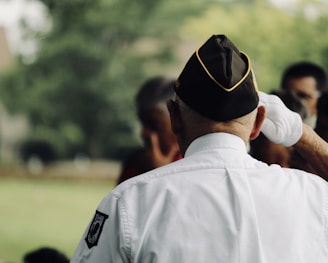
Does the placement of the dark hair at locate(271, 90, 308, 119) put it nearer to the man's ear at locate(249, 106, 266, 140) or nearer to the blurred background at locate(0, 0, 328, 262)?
the man's ear at locate(249, 106, 266, 140)

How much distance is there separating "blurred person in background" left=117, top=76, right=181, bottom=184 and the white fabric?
177 centimetres

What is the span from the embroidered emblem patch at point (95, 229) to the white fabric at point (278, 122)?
23.9 inches

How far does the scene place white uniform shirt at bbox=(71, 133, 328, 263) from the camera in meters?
1.91

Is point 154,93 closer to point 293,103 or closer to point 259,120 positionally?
point 293,103

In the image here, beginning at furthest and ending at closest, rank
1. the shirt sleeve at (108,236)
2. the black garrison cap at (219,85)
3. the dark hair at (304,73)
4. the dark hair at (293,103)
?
the dark hair at (304,73)
the dark hair at (293,103)
the black garrison cap at (219,85)
the shirt sleeve at (108,236)

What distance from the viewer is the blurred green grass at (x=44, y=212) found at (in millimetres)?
22594

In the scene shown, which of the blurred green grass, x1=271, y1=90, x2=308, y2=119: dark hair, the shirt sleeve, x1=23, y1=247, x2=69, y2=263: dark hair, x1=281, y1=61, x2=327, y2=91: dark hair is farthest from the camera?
the blurred green grass

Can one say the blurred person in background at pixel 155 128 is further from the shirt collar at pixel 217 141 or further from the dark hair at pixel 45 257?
the shirt collar at pixel 217 141

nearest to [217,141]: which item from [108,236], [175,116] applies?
[175,116]

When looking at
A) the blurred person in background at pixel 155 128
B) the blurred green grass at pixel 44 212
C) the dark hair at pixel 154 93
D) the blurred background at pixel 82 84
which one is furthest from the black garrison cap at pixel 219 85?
the blurred background at pixel 82 84

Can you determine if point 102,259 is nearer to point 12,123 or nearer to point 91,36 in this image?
point 91,36

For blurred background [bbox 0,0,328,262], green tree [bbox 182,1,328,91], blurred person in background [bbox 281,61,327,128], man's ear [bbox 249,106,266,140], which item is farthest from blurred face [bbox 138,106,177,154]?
blurred background [bbox 0,0,328,262]

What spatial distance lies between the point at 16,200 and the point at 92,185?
5.86m

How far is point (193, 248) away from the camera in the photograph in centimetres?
192
